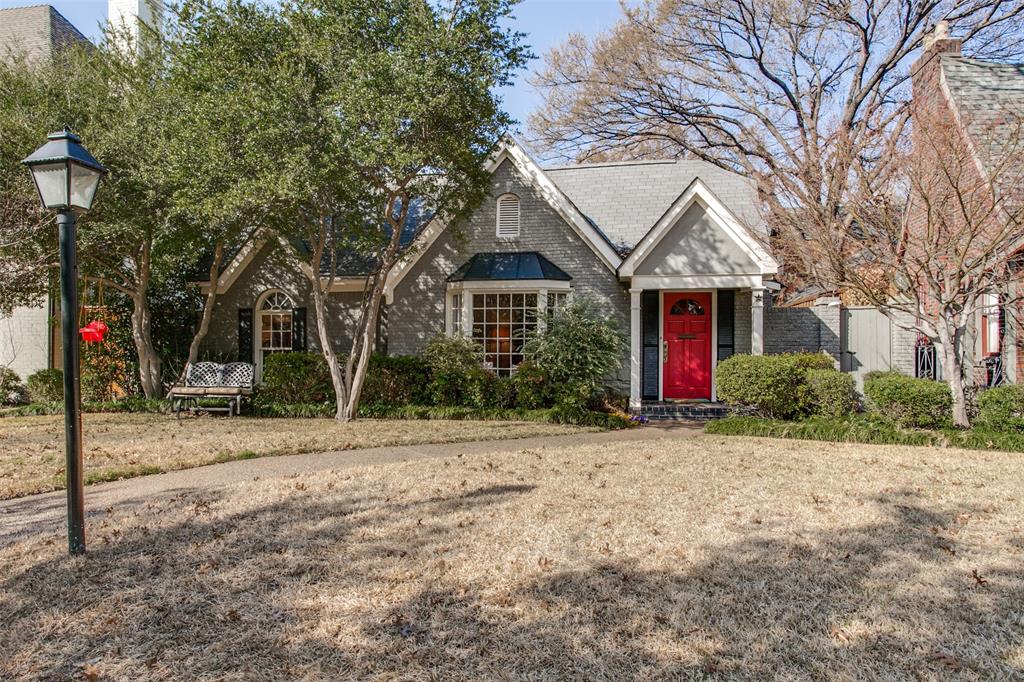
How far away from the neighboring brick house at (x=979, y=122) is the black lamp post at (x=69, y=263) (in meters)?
10.8

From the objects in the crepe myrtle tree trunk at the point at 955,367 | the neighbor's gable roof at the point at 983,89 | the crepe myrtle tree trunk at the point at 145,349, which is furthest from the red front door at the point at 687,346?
the crepe myrtle tree trunk at the point at 145,349

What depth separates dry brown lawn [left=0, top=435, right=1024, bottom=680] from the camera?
3635 millimetres

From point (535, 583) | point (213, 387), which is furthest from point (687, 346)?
point (535, 583)

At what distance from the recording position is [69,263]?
5152mm

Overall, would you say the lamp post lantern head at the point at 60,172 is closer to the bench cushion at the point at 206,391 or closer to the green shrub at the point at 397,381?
the green shrub at the point at 397,381

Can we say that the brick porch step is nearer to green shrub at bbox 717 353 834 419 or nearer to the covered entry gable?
green shrub at bbox 717 353 834 419

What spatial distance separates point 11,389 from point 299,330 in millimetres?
7486

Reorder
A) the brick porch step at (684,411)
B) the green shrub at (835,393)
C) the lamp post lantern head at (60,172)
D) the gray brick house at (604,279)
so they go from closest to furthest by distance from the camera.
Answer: the lamp post lantern head at (60,172) → the green shrub at (835,393) → the brick porch step at (684,411) → the gray brick house at (604,279)

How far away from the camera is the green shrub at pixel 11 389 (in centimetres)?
1680

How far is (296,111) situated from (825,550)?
9575mm

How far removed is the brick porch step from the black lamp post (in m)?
10.5

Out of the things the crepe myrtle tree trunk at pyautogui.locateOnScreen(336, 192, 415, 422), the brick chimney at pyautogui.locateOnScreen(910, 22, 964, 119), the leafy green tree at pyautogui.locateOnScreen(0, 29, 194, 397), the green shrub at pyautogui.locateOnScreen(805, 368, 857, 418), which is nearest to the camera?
the green shrub at pyautogui.locateOnScreen(805, 368, 857, 418)

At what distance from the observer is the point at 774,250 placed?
14.4 metres

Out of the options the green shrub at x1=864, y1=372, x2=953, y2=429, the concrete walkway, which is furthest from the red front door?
the green shrub at x1=864, y1=372, x2=953, y2=429
